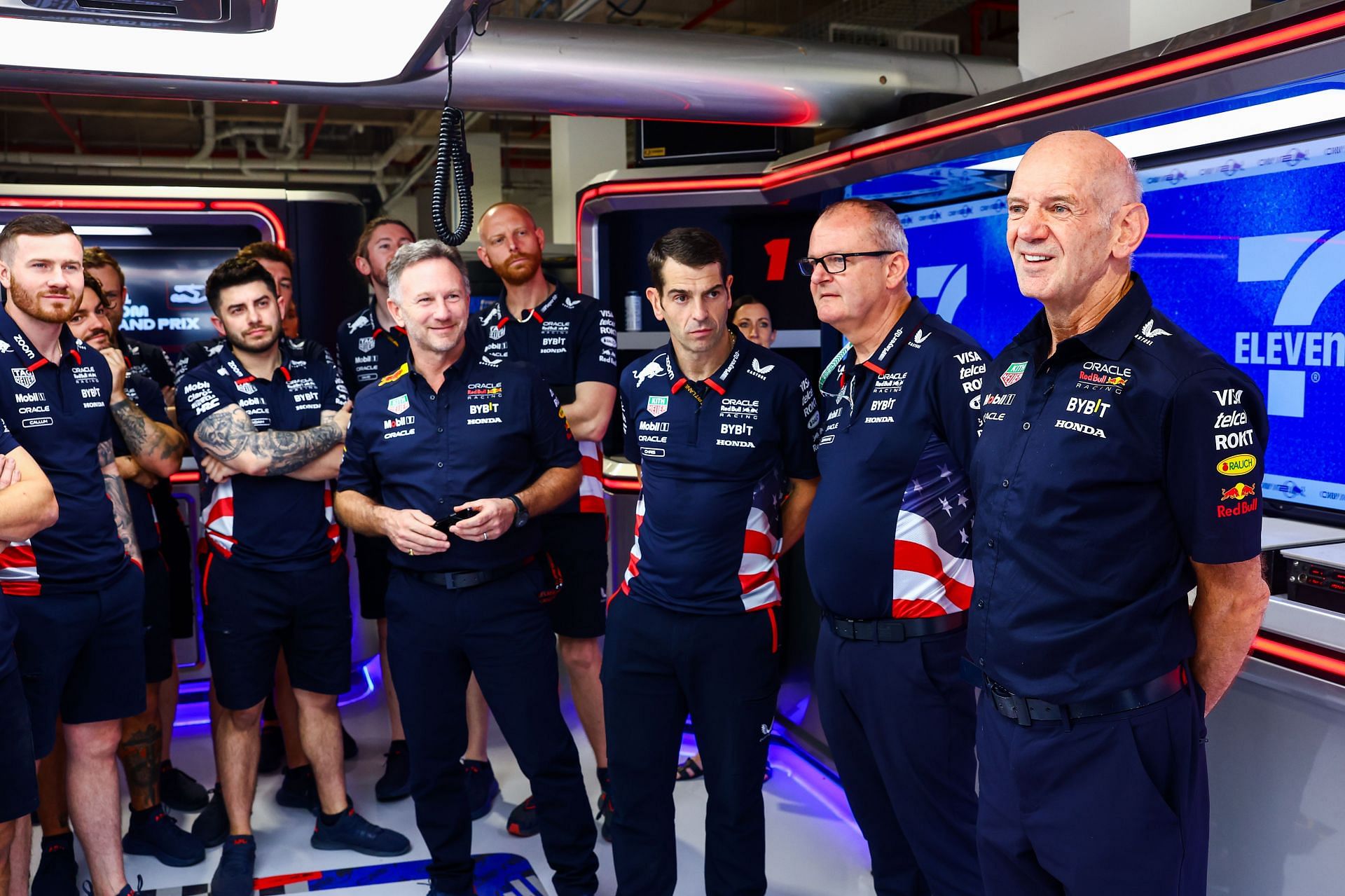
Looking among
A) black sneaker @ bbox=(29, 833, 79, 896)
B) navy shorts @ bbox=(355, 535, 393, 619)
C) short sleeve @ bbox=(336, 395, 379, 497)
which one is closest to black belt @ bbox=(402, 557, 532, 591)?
short sleeve @ bbox=(336, 395, 379, 497)

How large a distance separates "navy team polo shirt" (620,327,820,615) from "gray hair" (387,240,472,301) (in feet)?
2.14

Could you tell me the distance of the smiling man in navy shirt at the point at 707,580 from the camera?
8.32 ft

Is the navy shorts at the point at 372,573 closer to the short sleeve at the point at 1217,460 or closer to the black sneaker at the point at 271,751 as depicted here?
the black sneaker at the point at 271,751

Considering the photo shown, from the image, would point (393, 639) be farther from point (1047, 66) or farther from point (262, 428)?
point (1047, 66)

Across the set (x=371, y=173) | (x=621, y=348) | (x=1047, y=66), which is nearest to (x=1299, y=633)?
(x=1047, y=66)

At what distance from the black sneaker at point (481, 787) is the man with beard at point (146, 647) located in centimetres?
82

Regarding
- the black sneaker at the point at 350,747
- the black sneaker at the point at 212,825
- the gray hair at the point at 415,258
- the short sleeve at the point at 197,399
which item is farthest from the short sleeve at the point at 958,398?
the black sneaker at the point at 350,747

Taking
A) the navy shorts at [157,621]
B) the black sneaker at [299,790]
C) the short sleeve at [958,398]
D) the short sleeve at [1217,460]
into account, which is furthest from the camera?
the black sneaker at [299,790]

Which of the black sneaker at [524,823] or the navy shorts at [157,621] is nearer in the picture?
the black sneaker at [524,823]

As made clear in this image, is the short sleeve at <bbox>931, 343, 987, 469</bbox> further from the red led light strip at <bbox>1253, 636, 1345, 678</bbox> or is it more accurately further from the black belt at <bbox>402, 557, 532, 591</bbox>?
the black belt at <bbox>402, 557, 532, 591</bbox>

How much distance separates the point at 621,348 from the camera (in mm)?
5117

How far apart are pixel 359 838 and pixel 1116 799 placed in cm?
246

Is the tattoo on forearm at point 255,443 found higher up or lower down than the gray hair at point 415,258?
lower down

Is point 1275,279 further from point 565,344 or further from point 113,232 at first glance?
point 113,232
